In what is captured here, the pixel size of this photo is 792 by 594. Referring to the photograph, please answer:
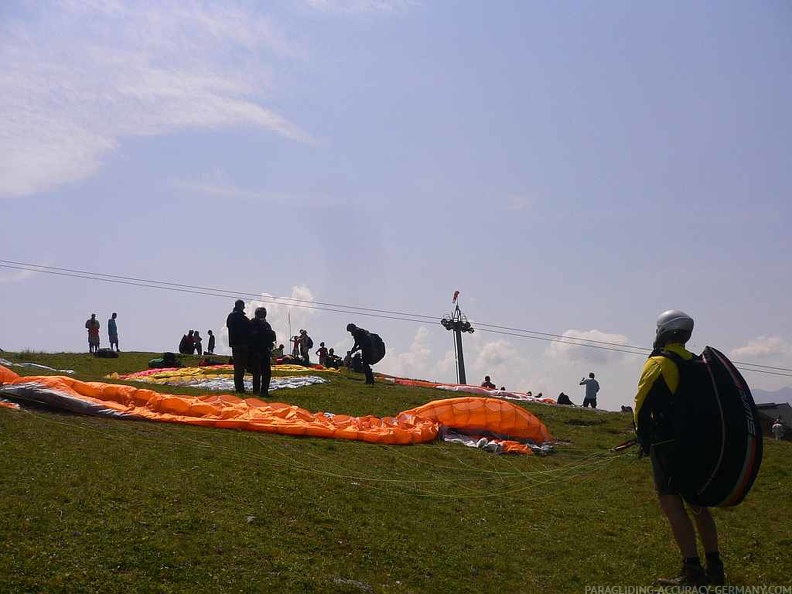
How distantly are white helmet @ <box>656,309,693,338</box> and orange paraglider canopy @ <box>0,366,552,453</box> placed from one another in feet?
26.4

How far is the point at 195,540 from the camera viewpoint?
7.55m

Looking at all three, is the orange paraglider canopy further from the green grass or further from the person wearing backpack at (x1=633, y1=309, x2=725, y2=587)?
the person wearing backpack at (x1=633, y1=309, x2=725, y2=587)

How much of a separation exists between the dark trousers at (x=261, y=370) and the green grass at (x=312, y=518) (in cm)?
662

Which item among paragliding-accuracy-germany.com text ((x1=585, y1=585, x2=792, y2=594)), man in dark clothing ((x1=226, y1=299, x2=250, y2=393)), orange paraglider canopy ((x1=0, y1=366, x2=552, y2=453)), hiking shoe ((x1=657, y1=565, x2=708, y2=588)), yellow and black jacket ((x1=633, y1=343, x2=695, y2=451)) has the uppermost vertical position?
man in dark clothing ((x1=226, y1=299, x2=250, y2=393))

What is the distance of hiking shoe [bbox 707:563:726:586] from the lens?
726 cm

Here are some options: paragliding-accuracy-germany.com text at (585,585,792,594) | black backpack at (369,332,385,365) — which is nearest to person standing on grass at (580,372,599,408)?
black backpack at (369,332,385,365)

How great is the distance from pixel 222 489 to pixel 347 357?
30.7 metres

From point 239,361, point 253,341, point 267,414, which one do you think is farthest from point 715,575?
point 239,361

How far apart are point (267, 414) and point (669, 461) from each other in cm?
931

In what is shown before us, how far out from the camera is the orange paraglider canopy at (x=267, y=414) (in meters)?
14.2

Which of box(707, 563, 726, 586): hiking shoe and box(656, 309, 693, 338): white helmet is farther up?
box(656, 309, 693, 338): white helmet

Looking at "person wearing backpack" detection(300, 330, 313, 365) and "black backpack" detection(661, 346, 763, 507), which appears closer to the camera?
"black backpack" detection(661, 346, 763, 507)

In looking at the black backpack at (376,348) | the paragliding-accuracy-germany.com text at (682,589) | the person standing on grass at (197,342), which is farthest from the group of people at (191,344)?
the paragliding-accuracy-germany.com text at (682,589)

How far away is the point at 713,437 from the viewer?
712cm
